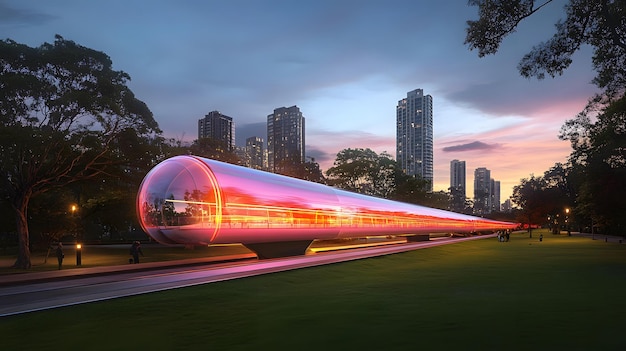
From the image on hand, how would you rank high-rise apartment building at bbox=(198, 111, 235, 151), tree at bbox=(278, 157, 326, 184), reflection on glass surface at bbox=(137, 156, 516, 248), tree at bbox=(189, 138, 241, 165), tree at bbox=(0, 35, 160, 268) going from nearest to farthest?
1. reflection on glass surface at bbox=(137, 156, 516, 248)
2. tree at bbox=(0, 35, 160, 268)
3. tree at bbox=(189, 138, 241, 165)
4. tree at bbox=(278, 157, 326, 184)
5. high-rise apartment building at bbox=(198, 111, 235, 151)

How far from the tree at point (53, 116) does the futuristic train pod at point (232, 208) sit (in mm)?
10975

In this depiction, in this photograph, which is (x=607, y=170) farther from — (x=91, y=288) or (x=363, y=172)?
(x=91, y=288)

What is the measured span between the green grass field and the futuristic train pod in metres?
3.34

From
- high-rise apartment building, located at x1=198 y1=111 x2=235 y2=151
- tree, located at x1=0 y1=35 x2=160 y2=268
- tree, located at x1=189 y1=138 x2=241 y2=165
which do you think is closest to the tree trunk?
tree, located at x1=0 y1=35 x2=160 y2=268

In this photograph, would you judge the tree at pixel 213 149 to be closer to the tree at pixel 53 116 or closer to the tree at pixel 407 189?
the tree at pixel 53 116

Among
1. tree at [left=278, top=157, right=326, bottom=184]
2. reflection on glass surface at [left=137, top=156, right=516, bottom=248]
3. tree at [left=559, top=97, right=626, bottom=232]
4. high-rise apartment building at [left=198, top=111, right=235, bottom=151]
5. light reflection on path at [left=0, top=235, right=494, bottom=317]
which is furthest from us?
high-rise apartment building at [left=198, top=111, right=235, bottom=151]

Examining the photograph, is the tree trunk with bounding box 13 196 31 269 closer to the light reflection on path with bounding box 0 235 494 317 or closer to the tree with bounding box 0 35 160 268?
the tree with bounding box 0 35 160 268

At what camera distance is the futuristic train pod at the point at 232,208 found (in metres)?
16.4

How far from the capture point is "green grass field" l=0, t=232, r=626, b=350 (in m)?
6.92

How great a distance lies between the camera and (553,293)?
1167 centimetres

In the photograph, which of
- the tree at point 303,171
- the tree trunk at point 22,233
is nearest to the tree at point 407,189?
the tree at point 303,171

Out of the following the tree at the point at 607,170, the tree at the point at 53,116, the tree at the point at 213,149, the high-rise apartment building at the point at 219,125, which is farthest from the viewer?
the high-rise apartment building at the point at 219,125

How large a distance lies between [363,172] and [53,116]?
196 feet

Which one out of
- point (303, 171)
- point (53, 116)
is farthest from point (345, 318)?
point (303, 171)
